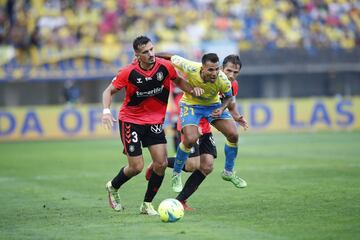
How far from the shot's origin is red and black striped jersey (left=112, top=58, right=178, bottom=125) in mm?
10031

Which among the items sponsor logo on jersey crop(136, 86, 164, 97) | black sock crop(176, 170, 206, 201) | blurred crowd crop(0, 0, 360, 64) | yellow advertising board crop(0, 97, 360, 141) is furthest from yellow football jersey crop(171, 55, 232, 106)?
blurred crowd crop(0, 0, 360, 64)

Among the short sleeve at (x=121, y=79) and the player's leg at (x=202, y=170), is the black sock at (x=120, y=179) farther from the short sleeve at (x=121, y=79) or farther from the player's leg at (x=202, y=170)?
the short sleeve at (x=121, y=79)

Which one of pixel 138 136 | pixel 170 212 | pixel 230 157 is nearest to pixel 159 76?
pixel 138 136

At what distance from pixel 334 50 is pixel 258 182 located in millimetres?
21419

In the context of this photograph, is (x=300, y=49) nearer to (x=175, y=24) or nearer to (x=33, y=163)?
(x=175, y=24)

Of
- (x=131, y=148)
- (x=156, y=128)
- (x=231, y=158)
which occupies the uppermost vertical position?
(x=156, y=128)

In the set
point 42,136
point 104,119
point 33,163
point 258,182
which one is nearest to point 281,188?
point 258,182

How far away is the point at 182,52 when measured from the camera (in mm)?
31594

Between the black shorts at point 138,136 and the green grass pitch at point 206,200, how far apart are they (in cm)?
84

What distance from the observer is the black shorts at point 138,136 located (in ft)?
33.3

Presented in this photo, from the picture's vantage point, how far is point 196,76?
1049 centimetres

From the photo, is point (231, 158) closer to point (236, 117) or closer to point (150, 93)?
point (236, 117)

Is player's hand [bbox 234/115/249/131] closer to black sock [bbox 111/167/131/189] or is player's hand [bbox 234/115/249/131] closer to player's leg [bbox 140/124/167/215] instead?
player's leg [bbox 140/124/167/215]

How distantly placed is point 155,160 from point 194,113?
1061 mm
